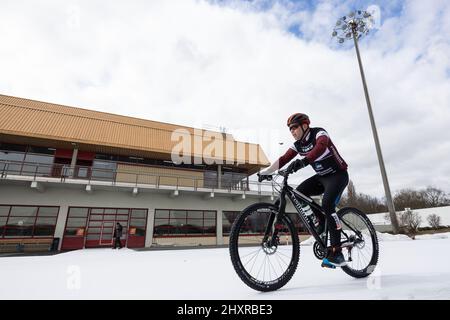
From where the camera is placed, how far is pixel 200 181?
61.4 feet

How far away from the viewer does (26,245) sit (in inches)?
535

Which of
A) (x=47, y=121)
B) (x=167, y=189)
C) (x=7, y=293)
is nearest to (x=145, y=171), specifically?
(x=167, y=189)

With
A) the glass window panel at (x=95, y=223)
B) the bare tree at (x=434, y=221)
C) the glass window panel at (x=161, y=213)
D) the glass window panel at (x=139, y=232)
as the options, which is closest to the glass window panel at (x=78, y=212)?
the glass window panel at (x=95, y=223)

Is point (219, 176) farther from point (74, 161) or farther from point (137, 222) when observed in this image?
point (74, 161)

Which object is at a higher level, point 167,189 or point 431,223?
point 167,189

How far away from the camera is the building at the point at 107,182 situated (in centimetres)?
1433

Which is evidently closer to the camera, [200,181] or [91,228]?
[91,228]

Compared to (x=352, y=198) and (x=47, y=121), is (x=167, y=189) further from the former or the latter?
(x=352, y=198)

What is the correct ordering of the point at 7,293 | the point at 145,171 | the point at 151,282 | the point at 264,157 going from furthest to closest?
the point at 264,157 < the point at 145,171 < the point at 151,282 < the point at 7,293

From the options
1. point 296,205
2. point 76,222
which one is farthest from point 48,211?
point 296,205

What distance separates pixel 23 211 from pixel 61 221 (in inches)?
86.9

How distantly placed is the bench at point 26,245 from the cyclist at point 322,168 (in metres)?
16.9

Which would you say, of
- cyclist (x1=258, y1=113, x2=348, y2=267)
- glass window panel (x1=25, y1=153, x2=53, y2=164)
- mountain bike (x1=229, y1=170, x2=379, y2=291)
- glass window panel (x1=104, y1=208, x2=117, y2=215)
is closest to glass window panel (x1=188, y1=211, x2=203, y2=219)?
glass window panel (x1=104, y1=208, x2=117, y2=215)

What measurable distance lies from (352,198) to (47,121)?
60.0 m
